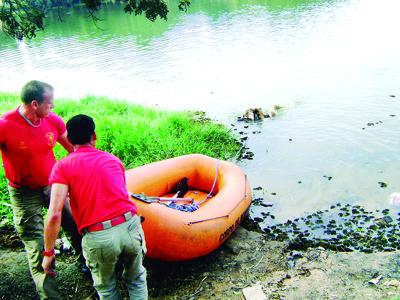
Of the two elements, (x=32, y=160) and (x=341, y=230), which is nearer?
(x=32, y=160)

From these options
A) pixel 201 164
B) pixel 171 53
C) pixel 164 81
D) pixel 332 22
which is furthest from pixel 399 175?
pixel 332 22

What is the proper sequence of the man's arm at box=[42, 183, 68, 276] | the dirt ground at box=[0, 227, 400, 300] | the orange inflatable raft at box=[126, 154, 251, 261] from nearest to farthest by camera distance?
1. the man's arm at box=[42, 183, 68, 276]
2. the dirt ground at box=[0, 227, 400, 300]
3. the orange inflatable raft at box=[126, 154, 251, 261]

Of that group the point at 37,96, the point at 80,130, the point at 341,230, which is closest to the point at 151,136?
the point at 341,230

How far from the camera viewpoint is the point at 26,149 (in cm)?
320

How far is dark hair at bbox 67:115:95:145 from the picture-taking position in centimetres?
263

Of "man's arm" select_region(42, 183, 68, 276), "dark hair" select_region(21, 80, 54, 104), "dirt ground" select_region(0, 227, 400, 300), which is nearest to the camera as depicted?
"man's arm" select_region(42, 183, 68, 276)

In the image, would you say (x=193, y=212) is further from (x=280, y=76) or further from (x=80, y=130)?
(x=280, y=76)

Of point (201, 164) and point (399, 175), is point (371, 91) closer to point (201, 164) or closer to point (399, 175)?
point (399, 175)

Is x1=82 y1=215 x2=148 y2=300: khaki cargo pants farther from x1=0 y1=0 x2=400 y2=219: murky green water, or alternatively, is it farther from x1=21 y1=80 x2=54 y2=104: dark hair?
x1=0 y1=0 x2=400 y2=219: murky green water

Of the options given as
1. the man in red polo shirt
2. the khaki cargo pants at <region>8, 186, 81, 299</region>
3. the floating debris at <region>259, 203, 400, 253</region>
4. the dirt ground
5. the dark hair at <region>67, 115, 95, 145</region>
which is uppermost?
the dark hair at <region>67, 115, 95, 145</region>

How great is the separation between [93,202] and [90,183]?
0.13 metres

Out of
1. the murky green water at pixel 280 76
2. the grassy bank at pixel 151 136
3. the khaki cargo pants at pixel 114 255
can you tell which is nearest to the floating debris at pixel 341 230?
the murky green water at pixel 280 76

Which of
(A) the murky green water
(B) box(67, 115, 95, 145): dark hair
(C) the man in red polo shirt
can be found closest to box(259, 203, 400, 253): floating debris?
(A) the murky green water

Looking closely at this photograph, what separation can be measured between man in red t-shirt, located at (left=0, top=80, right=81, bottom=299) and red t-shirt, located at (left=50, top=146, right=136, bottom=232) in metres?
0.77
